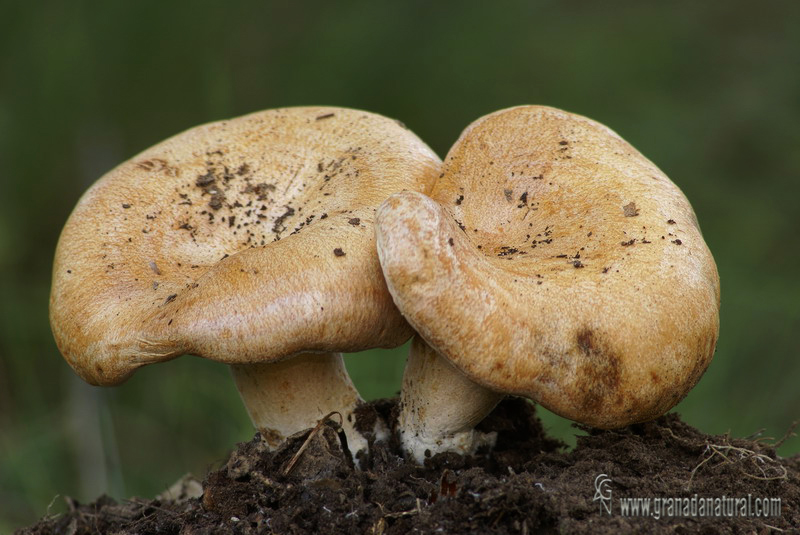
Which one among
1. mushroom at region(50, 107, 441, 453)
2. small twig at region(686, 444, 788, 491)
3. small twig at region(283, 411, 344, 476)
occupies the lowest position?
small twig at region(283, 411, 344, 476)

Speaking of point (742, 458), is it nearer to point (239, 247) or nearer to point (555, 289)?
point (555, 289)

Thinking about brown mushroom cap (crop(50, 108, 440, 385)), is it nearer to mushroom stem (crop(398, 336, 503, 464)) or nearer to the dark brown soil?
mushroom stem (crop(398, 336, 503, 464))

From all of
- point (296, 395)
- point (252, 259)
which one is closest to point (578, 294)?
point (252, 259)

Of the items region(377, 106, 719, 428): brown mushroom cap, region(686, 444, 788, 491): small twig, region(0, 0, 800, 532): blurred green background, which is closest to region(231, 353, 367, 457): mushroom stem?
region(377, 106, 719, 428): brown mushroom cap

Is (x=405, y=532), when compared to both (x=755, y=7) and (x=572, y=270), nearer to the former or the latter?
(x=572, y=270)

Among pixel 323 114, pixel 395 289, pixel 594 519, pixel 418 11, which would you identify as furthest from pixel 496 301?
pixel 418 11

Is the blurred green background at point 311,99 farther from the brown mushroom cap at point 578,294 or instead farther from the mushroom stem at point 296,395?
the brown mushroom cap at point 578,294

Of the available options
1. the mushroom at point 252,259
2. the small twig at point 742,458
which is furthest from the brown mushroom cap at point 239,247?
the small twig at point 742,458

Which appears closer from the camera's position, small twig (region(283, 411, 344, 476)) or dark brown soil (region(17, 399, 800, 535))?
dark brown soil (region(17, 399, 800, 535))

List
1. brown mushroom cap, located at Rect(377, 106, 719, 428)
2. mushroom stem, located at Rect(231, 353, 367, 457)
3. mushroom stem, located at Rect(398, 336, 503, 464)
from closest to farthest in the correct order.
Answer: brown mushroom cap, located at Rect(377, 106, 719, 428) < mushroom stem, located at Rect(398, 336, 503, 464) < mushroom stem, located at Rect(231, 353, 367, 457)
